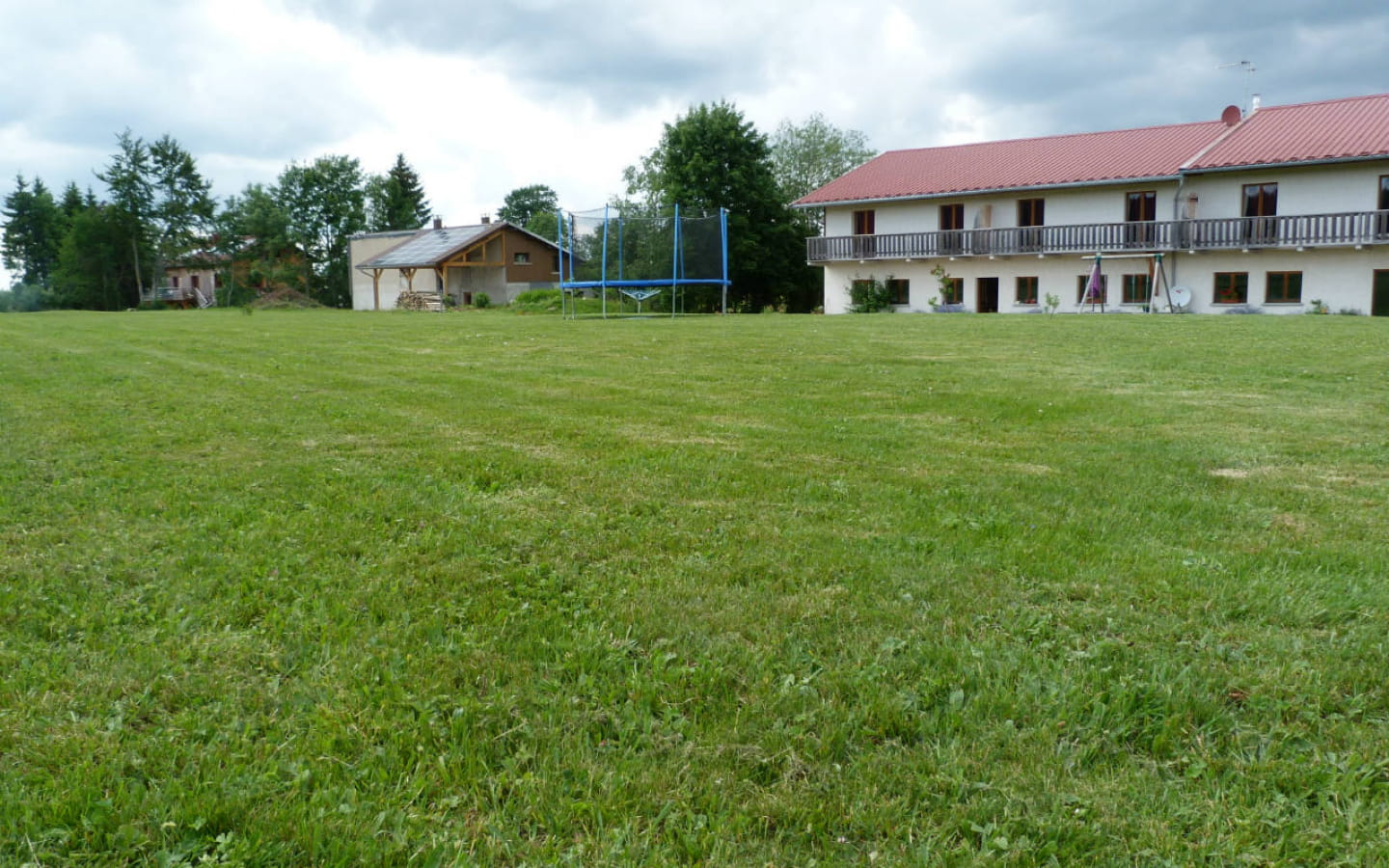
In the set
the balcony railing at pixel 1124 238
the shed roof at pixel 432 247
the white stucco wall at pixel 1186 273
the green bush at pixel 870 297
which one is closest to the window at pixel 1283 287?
the white stucco wall at pixel 1186 273

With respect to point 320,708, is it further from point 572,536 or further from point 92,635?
point 572,536

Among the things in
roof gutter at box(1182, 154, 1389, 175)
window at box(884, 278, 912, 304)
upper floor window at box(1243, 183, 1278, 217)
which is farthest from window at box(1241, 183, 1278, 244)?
window at box(884, 278, 912, 304)

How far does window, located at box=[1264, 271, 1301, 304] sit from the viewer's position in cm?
3111

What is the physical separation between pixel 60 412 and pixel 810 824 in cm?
782

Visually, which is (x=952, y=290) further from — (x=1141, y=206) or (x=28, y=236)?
(x=28, y=236)

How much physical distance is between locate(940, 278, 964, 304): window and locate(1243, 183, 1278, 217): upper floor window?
9611mm

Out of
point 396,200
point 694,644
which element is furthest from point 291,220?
point 694,644

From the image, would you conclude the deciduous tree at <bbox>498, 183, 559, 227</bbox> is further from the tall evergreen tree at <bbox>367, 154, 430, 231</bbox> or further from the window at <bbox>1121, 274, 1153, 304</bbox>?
the window at <bbox>1121, 274, 1153, 304</bbox>

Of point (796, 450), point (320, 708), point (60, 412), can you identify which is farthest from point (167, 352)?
point (320, 708)

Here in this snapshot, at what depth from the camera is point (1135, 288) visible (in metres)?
33.8

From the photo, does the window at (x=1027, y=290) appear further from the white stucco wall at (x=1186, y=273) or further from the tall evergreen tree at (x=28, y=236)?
the tall evergreen tree at (x=28, y=236)

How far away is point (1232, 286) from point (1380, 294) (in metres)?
3.97

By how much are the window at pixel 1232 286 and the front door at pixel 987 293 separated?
24.5 ft

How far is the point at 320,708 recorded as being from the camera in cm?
279
